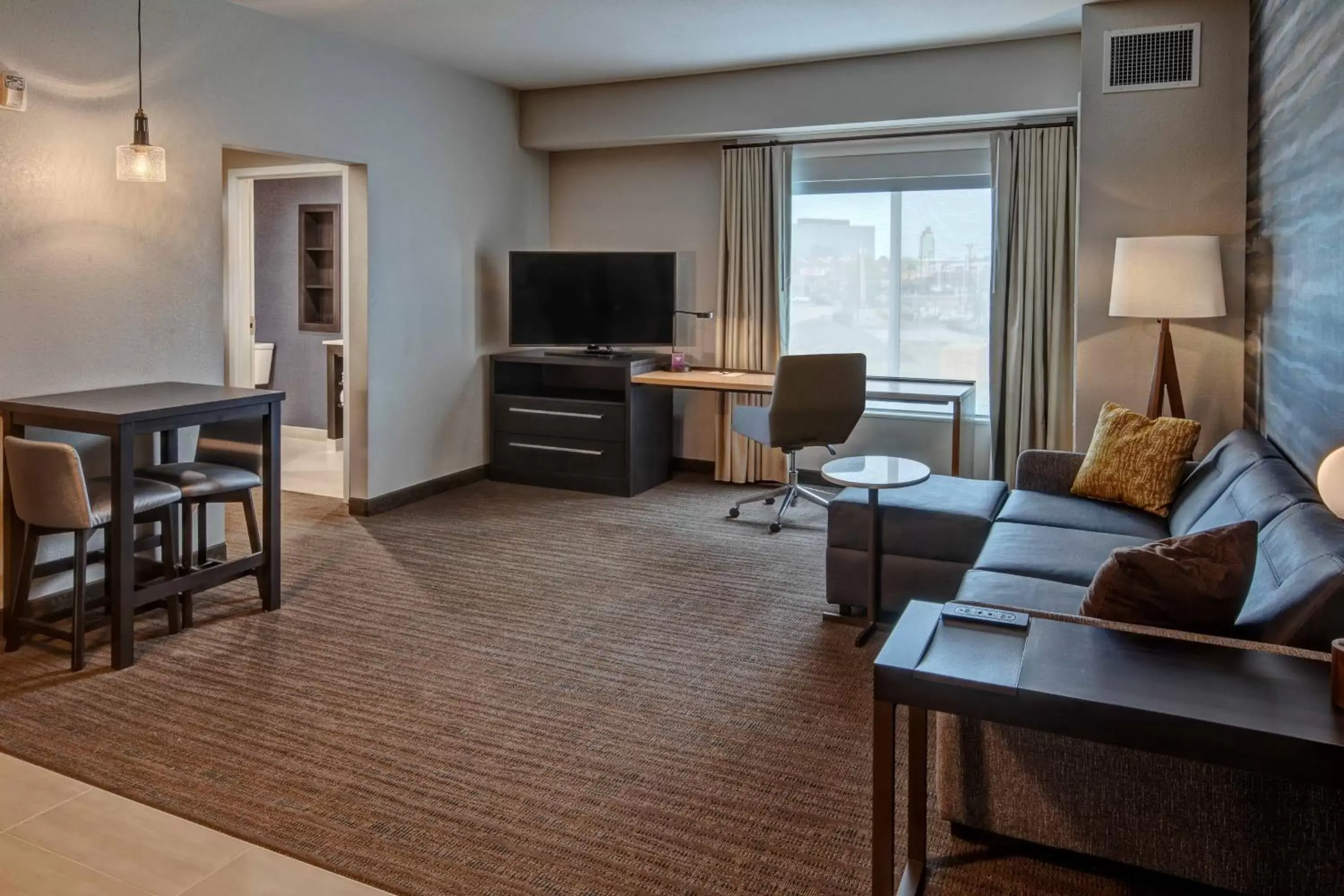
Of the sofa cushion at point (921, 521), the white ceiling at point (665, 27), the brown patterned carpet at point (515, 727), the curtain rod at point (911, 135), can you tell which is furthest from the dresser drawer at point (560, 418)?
the sofa cushion at point (921, 521)

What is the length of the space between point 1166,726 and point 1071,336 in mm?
4207

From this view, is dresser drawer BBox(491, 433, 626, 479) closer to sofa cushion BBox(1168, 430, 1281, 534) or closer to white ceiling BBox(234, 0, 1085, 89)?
white ceiling BBox(234, 0, 1085, 89)

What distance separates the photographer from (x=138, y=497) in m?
3.42

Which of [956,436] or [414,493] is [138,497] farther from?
[956,436]

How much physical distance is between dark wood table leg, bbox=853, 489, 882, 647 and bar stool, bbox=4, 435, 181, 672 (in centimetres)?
255

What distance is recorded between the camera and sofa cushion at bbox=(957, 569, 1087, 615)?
2.64m

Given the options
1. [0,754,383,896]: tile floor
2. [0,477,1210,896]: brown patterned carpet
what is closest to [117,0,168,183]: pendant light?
[0,477,1210,896]: brown patterned carpet

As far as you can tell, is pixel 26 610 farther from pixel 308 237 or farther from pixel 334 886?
pixel 308 237

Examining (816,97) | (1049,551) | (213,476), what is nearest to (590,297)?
(816,97)

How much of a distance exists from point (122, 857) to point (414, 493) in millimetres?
3685

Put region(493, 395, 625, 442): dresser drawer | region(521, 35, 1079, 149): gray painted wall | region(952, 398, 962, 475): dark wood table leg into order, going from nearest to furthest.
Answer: region(521, 35, 1079, 149): gray painted wall
region(952, 398, 962, 475): dark wood table leg
region(493, 395, 625, 442): dresser drawer

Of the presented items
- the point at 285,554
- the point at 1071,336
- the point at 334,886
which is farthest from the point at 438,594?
the point at 1071,336

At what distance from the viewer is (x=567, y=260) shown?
6.26m

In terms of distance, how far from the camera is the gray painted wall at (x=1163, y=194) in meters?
4.24
